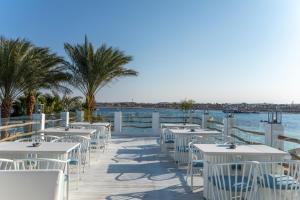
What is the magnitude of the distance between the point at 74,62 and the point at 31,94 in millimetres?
2525

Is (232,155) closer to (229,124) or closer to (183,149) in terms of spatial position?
(183,149)

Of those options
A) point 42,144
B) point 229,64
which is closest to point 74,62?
point 229,64

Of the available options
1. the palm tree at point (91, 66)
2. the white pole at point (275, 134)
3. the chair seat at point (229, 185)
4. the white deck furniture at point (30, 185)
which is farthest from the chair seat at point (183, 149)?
the palm tree at point (91, 66)

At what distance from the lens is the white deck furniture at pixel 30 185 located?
2.95m

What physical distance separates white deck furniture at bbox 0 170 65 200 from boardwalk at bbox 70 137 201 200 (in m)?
2.67

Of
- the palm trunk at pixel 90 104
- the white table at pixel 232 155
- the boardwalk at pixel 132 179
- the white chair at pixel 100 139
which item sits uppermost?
the palm trunk at pixel 90 104

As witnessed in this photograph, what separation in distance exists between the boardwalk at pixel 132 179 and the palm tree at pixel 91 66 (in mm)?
7080

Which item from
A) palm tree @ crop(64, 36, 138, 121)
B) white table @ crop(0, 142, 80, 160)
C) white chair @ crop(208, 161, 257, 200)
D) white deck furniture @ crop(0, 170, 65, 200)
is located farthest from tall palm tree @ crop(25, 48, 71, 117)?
white deck furniture @ crop(0, 170, 65, 200)

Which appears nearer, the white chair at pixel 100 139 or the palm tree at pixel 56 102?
the white chair at pixel 100 139

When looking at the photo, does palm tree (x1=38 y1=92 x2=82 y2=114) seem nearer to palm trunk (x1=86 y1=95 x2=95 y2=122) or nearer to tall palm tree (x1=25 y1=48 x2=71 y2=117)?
palm trunk (x1=86 y1=95 x2=95 y2=122)

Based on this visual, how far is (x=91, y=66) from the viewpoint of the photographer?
A: 664 inches

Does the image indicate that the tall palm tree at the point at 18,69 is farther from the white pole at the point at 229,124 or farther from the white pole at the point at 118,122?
the white pole at the point at 229,124

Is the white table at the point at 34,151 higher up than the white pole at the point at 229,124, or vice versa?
the white pole at the point at 229,124

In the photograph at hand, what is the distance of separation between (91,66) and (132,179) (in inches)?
411
